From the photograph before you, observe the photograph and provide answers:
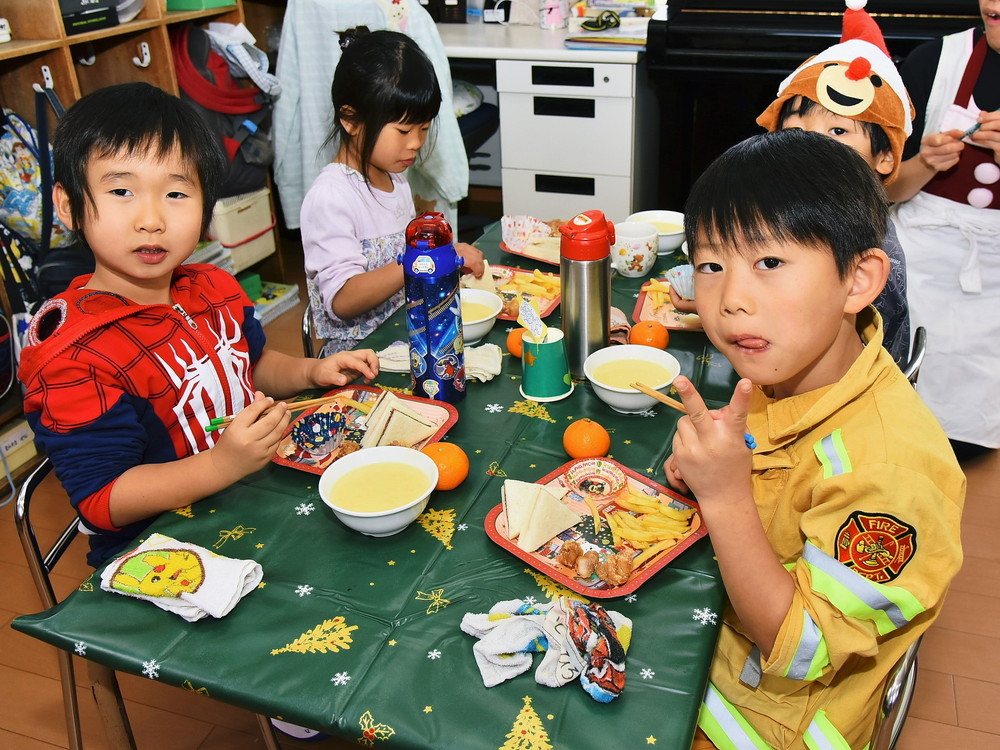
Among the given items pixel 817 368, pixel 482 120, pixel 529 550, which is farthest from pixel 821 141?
pixel 482 120

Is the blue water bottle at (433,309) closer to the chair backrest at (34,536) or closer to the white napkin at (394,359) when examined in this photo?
the white napkin at (394,359)

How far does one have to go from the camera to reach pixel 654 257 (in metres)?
1.75

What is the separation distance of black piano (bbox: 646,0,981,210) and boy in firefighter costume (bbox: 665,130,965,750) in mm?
2191

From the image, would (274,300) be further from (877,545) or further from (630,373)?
(877,545)

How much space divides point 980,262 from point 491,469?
64.3 inches

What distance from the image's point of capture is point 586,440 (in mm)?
1146

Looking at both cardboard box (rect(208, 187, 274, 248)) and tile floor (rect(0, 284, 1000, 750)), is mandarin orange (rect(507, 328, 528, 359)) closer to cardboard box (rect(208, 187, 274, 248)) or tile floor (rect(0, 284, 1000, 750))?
tile floor (rect(0, 284, 1000, 750))

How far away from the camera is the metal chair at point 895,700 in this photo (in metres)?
0.98

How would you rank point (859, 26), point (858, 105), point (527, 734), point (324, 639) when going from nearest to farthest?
point (527, 734) → point (324, 639) → point (858, 105) → point (859, 26)

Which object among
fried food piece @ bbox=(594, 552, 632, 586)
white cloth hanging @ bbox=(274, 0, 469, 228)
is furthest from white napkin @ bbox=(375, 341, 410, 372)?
white cloth hanging @ bbox=(274, 0, 469, 228)

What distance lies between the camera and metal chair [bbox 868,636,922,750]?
98cm

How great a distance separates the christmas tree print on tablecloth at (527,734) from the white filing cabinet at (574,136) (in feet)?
9.18

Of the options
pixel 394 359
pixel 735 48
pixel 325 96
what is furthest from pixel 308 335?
pixel 735 48

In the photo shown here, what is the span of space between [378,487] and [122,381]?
40 cm
